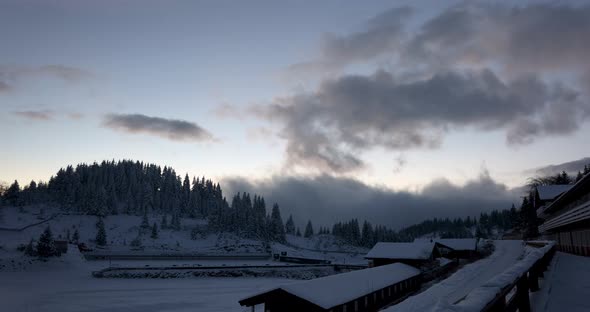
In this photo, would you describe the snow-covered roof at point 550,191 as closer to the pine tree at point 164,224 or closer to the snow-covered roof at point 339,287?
the snow-covered roof at point 339,287

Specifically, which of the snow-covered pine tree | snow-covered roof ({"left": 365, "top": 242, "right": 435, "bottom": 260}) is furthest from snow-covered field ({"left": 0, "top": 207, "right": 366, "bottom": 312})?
snow-covered roof ({"left": 365, "top": 242, "right": 435, "bottom": 260})

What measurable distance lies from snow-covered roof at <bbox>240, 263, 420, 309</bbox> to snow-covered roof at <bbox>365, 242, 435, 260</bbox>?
17438mm

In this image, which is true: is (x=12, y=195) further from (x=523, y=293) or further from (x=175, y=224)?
Result: (x=523, y=293)

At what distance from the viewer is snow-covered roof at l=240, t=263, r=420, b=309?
29641mm

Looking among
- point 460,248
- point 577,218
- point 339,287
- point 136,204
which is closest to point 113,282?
point 339,287

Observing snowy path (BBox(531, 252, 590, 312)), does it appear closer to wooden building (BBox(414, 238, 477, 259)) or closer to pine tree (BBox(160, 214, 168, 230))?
wooden building (BBox(414, 238, 477, 259))

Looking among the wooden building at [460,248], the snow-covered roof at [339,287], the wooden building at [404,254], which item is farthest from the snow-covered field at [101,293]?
the wooden building at [460,248]

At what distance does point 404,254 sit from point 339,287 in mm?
31991

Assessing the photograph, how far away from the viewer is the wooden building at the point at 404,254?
60250mm

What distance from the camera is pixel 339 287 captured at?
33.1m

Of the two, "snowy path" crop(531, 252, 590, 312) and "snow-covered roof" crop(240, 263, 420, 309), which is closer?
"snowy path" crop(531, 252, 590, 312)

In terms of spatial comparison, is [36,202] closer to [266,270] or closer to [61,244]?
[61,244]

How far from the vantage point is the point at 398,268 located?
166 feet

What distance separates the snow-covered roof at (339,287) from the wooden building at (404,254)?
56.9ft
